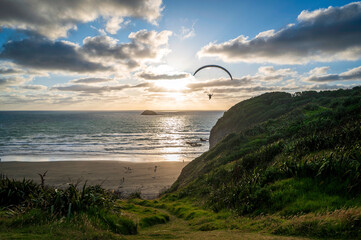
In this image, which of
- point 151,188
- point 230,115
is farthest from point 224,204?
point 230,115

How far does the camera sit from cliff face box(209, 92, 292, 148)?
96.5ft

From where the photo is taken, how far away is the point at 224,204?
11125mm

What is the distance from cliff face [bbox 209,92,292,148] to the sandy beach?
10236 millimetres

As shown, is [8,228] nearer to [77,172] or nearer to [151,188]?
[151,188]

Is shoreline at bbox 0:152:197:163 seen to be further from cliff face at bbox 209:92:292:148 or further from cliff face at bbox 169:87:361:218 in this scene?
cliff face at bbox 169:87:361:218

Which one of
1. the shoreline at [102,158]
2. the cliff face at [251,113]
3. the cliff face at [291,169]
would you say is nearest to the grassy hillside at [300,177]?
the cliff face at [291,169]

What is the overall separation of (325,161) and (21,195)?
12.0 m

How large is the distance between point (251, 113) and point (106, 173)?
2415 cm

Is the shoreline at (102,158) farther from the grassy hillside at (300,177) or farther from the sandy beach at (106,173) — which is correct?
the grassy hillside at (300,177)

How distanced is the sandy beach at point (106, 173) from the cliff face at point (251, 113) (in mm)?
10236

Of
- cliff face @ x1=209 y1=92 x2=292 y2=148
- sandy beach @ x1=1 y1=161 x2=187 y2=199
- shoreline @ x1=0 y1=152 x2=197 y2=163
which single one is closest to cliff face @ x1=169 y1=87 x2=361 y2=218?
cliff face @ x1=209 y1=92 x2=292 y2=148

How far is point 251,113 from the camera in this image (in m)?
32.7

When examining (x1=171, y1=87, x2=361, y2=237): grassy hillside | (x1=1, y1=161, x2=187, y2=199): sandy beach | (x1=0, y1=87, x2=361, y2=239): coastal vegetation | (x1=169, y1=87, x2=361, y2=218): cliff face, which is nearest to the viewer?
(x1=0, y1=87, x2=361, y2=239): coastal vegetation

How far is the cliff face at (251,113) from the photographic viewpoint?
Result: 96.5 feet
